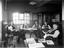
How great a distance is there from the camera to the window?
89.5 inches

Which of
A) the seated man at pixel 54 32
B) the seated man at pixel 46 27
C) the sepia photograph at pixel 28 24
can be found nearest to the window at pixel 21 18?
the sepia photograph at pixel 28 24

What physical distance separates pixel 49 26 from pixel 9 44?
3.12 ft

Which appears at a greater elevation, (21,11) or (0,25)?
(21,11)

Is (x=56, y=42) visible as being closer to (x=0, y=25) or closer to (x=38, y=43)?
(x=38, y=43)

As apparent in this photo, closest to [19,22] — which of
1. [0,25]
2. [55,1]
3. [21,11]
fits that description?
[21,11]

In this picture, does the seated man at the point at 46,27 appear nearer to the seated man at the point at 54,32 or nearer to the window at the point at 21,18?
the seated man at the point at 54,32

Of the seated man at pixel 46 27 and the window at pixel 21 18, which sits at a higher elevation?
the window at pixel 21 18

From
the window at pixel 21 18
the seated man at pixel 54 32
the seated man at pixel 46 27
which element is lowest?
the seated man at pixel 54 32

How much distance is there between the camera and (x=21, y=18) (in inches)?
89.7

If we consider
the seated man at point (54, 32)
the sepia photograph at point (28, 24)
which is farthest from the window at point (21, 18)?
the seated man at point (54, 32)

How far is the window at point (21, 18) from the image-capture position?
89.5 inches

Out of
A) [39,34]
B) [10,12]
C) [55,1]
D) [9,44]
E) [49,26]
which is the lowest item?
[9,44]

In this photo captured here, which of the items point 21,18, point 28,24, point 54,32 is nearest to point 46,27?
point 54,32

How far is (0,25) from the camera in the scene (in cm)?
227
